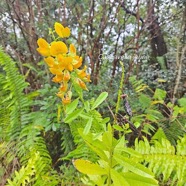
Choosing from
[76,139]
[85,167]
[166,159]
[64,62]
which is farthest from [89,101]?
[85,167]

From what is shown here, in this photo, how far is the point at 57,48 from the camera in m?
0.94

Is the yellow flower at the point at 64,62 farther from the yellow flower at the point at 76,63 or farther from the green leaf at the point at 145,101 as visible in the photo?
the green leaf at the point at 145,101

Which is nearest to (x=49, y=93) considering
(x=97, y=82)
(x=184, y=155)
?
(x=97, y=82)

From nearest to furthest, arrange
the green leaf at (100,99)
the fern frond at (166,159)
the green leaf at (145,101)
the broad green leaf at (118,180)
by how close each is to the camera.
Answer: the broad green leaf at (118,180), the green leaf at (100,99), the fern frond at (166,159), the green leaf at (145,101)

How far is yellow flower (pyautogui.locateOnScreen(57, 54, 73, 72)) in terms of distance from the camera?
3.10ft

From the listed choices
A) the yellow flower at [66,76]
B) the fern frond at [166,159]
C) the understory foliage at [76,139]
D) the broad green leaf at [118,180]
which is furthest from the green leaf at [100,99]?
the fern frond at [166,159]

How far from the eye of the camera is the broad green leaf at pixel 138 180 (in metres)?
0.76

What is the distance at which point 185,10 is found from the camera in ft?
9.07

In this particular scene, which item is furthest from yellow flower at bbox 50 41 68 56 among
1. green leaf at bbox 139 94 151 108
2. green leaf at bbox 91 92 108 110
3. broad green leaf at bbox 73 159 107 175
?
green leaf at bbox 139 94 151 108

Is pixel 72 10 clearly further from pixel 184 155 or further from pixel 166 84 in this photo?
pixel 184 155

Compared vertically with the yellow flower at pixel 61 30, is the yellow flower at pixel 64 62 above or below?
below

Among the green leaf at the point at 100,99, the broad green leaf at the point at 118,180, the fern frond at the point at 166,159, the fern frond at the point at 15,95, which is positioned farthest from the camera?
the fern frond at the point at 15,95

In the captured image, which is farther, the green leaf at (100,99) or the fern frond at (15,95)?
the fern frond at (15,95)

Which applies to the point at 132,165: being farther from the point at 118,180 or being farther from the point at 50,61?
the point at 50,61
